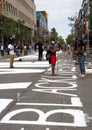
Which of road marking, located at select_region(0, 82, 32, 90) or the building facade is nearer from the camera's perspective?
road marking, located at select_region(0, 82, 32, 90)

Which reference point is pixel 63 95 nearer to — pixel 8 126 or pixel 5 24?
pixel 8 126

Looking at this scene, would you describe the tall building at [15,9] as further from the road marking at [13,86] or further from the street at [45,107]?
the street at [45,107]

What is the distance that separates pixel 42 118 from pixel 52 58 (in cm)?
1103

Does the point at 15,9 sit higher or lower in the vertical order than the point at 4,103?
higher

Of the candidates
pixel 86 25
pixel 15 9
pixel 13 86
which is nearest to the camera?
pixel 13 86

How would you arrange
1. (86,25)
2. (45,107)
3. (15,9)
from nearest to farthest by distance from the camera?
(45,107) → (86,25) → (15,9)

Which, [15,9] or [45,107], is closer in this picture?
[45,107]

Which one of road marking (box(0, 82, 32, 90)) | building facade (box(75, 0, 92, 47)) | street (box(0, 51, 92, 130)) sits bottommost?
road marking (box(0, 82, 32, 90))

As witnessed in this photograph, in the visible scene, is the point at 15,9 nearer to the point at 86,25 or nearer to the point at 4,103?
the point at 86,25

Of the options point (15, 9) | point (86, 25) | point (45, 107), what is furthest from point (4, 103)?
point (15, 9)

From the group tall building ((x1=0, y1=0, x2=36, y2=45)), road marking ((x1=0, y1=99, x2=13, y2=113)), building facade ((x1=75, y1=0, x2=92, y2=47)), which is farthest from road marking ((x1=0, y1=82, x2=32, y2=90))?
tall building ((x1=0, y1=0, x2=36, y2=45))

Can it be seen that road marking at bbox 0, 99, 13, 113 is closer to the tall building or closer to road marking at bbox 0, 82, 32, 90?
road marking at bbox 0, 82, 32, 90

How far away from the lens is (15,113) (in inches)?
365

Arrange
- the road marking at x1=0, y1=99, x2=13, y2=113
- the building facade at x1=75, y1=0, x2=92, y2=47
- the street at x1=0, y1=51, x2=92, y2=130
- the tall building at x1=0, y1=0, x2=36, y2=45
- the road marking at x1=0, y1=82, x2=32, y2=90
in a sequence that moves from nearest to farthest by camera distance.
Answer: the street at x1=0, y1=51, x2=92, y2=130 → the road marking at x1=0, y1=99, x2=13, y2=113 → the road marking at x1=0, y1=82, x2=32, y2=90 → the building facade at x1=75, y1=0, x2=92, y2=47 → the tall building at x1=0, y1=0, x2=36, y2=45
